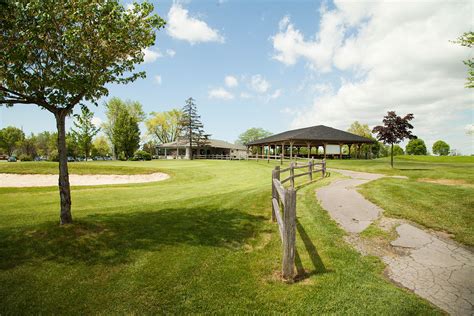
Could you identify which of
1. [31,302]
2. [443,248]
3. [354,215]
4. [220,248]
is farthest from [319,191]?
[31,302]

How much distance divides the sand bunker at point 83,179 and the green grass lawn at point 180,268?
13.0 m

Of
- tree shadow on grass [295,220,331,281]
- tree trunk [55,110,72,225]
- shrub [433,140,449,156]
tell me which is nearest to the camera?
tree shadow on grass [295,220,331,281]

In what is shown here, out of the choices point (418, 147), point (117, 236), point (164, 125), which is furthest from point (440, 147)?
point (117, 236)

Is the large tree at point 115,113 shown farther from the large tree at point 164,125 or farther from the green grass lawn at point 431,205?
the green grass lawn at point 431,205

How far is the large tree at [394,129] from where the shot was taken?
23.7 meters

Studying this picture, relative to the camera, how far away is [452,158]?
4325cm

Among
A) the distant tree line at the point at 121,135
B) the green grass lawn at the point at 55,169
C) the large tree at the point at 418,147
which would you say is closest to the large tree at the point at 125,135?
the distant tree line at the point at 121,135

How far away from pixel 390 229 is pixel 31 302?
8556 mm

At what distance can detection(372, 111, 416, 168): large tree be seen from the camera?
2369cm

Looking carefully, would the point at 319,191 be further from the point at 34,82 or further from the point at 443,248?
the point at 34,82

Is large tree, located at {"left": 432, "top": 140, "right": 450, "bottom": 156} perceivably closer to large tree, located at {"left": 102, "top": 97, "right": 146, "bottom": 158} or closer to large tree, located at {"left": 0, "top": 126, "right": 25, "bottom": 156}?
large tree, located at {"left": 102, "top": 97, "right": 146, "bottom": 158}

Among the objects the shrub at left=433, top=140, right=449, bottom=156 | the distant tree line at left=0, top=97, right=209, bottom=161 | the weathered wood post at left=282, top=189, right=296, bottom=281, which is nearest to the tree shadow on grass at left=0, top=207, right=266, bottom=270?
the weathered wood post at left=282, top=189, right=296, bottom=281

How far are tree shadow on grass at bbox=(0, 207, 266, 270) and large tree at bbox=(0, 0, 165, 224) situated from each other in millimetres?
844

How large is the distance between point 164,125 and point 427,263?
252 feet
